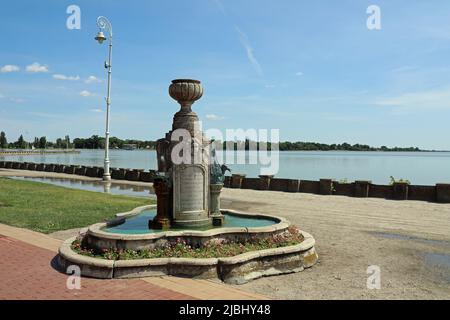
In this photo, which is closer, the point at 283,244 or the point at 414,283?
the point at 414,283

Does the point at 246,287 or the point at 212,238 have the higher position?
the point at 212,238

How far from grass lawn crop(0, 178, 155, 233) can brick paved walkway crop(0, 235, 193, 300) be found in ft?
11.8

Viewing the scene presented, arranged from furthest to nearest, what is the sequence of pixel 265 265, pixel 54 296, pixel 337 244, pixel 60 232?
pixel 60 232, pixel 337 244, pixel 265 265, pixel 54 296

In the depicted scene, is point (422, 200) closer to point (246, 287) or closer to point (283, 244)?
point (283, 244)

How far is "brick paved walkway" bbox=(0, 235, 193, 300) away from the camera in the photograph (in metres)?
6.27

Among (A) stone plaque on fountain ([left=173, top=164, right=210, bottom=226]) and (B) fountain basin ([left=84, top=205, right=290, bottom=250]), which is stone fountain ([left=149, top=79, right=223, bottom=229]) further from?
(B) fountain basin ([left=84, top=205, right=290, bottom=250])

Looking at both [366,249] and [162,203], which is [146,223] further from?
[366,249]

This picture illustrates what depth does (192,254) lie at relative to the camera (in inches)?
314

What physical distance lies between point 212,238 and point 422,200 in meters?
14.6

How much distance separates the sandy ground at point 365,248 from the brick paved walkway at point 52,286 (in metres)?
1.85

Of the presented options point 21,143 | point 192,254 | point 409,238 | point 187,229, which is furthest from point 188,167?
point 21,143

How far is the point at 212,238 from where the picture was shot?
8609 mm

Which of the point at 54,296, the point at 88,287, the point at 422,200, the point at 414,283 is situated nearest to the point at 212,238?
the point at 88,287
